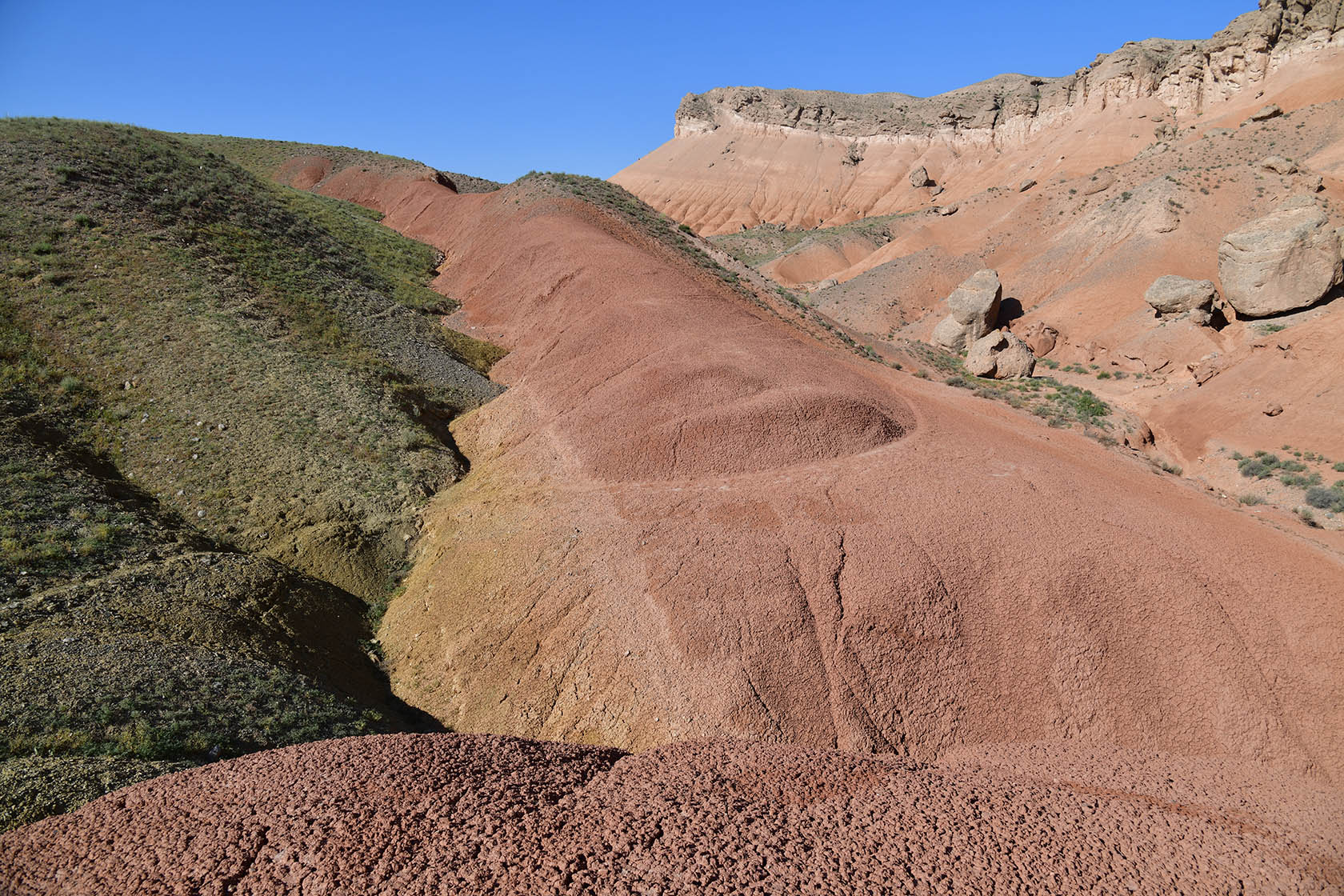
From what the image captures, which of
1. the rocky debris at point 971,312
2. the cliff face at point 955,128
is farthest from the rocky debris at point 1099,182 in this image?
the rocky debris at point 971,312

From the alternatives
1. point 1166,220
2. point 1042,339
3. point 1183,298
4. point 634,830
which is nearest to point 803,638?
point 634,830

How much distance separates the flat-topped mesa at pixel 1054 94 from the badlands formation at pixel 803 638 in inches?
1302

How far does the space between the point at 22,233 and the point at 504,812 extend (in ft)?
77.5

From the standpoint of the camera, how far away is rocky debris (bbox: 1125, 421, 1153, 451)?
68.6 ft

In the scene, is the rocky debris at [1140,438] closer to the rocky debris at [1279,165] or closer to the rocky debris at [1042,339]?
the rocky debris at [1042,339]

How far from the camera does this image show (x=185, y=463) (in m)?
14.5

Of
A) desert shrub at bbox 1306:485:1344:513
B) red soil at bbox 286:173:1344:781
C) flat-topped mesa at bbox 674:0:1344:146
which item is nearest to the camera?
red soil at bbox 286:173:1344:781

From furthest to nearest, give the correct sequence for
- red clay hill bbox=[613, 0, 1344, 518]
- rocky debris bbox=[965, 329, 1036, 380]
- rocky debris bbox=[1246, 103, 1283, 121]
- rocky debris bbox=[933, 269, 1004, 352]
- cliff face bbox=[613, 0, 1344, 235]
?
cliff face bbox=[613, 0, 1344, 235], rocky debris bbox=[1246, 103, 1283, 121], rocky debris bbox=[933, 269, 1004, 352], rocky debris bbox=[965, 329, 1036, 380], red clay hill bbox=[613, 0, 1344, 518]

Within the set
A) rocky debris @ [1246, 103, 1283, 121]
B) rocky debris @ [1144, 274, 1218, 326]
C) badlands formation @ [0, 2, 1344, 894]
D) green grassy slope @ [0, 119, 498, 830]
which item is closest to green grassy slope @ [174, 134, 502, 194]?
green grassy slope @ [0, 119, 498, 830]

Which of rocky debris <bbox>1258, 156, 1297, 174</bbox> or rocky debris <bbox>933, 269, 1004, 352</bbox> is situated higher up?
rocky debris <bbox>1258, 156, 1297, 174</bbox>

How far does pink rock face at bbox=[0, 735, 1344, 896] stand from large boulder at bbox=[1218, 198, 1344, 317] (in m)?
27.1

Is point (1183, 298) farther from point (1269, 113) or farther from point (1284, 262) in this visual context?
point (1269, 113)

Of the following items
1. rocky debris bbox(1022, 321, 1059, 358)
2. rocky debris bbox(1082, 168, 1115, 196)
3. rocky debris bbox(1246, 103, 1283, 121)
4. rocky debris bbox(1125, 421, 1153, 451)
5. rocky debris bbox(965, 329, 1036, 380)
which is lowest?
rocky debris bbox(1125, 421, 1153, 451)

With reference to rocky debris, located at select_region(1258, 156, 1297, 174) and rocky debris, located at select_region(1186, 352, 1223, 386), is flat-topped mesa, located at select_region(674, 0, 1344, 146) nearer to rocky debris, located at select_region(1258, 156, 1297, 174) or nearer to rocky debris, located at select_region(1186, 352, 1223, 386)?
rocky debris, located at select_region(1258, 156, 1297, 174)
